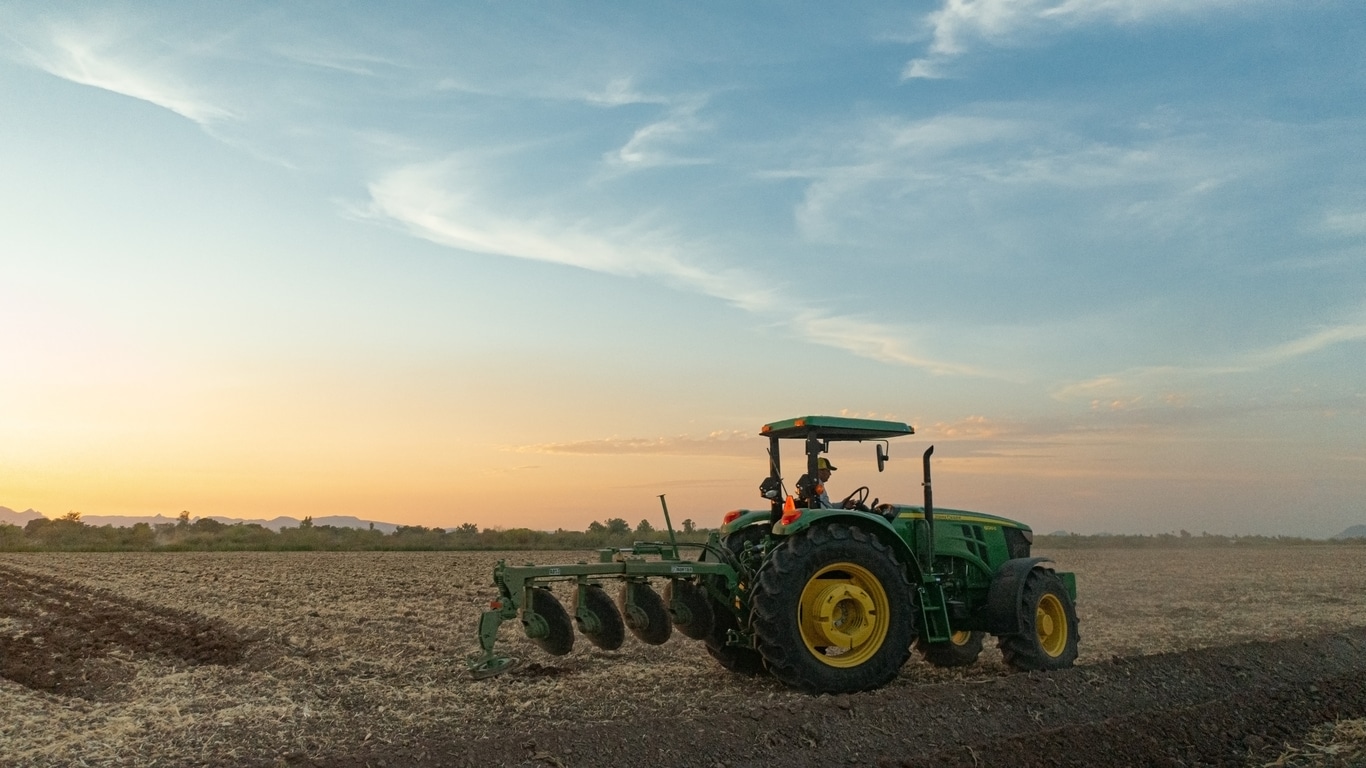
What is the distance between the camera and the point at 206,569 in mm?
24109

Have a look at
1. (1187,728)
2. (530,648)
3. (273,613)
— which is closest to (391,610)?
(273,613)

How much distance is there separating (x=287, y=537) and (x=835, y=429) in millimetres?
38725

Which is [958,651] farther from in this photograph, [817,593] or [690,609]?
[690,609]

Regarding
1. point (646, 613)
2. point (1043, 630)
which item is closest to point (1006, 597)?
point (1043, 630)

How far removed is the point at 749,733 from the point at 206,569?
70.5ft

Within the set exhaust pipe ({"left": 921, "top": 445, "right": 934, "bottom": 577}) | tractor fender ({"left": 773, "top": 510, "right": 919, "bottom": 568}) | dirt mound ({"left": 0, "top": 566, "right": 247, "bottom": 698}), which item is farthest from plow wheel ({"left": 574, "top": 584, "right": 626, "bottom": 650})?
dirt mound ({"left": 0, "top": 566, "right": 247, "bottom": 698})

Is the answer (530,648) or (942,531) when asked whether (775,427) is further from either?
(530,648)

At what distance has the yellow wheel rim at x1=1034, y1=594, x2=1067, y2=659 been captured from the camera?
9758 millimetres

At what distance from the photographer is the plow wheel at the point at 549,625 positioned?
8.08m

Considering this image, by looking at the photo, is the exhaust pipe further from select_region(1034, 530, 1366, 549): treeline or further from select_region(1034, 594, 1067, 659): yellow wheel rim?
select_region(1034, 530, 1366, 549): treeline

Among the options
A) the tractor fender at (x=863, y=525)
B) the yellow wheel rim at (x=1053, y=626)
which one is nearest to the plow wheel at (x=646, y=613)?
the tractor fender at (x=863, y=525)

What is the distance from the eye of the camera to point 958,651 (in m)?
10.3

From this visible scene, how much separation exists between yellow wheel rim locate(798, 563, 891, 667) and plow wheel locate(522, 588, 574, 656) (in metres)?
1.96

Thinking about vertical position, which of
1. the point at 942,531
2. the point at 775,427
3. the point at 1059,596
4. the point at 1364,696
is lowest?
the point at 1364,696
